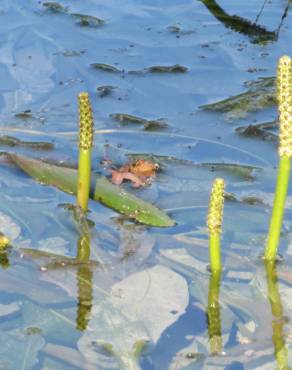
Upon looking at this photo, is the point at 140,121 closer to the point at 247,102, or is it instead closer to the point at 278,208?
the point at 247,102

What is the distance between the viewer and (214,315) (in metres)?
3.35

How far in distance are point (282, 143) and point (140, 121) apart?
60.5 inches

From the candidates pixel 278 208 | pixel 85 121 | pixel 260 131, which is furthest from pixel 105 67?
pixel 278 208

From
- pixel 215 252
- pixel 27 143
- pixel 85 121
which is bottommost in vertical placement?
pixel 27 143

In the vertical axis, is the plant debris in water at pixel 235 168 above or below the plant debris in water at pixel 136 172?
above

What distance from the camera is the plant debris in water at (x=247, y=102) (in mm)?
4809

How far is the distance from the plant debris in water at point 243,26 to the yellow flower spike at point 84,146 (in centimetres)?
214

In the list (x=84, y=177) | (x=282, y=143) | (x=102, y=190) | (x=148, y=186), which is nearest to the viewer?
(x=282, y=143)

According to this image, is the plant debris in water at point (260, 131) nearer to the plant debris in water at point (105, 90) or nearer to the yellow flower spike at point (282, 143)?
the plant debris in water at point (105, 90)

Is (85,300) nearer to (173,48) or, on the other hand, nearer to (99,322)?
(99,322)

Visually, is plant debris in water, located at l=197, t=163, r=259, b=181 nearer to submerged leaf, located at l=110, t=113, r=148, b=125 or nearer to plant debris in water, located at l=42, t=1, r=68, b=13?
submerged leaf, located at l=110, t=113, r=148, b=125

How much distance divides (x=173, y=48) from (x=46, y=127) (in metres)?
1.15

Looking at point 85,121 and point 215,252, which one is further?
point 85,121

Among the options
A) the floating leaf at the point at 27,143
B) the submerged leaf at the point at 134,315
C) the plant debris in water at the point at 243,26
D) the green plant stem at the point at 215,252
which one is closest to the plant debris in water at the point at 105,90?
the floating leaf at the point at 27,143
